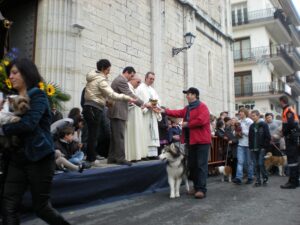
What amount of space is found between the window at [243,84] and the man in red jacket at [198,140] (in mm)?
24972

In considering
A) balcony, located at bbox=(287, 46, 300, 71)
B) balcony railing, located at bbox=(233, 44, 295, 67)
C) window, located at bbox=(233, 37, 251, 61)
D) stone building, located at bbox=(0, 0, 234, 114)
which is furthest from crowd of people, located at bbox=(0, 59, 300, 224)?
balcony, located at bbox=(287, 46, 300, 71)

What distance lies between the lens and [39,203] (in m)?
3.09

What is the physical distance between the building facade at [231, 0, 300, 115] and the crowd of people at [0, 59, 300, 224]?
71.2 feet

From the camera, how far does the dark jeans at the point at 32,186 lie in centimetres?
303

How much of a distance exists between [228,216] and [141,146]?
2.93 m

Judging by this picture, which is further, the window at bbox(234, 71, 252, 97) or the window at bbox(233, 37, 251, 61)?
the window at bbox(233, 37, 251, 61)

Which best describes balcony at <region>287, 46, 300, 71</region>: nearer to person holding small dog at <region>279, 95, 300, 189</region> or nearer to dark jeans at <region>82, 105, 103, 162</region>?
person holding small dog at <region>279, 95, 300, 189</region>

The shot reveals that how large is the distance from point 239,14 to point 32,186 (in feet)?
106

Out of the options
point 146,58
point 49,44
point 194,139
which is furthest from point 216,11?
point 194,139

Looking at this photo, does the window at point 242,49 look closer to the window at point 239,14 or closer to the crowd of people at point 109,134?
the window at point 239,14

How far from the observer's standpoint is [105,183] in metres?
5.87

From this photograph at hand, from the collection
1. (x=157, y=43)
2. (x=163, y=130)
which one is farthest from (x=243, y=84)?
(x=163, y=130)

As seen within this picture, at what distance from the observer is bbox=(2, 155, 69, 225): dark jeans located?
3031 millimetres

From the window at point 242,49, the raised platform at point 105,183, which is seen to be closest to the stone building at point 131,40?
the raised platform at point 105,183
